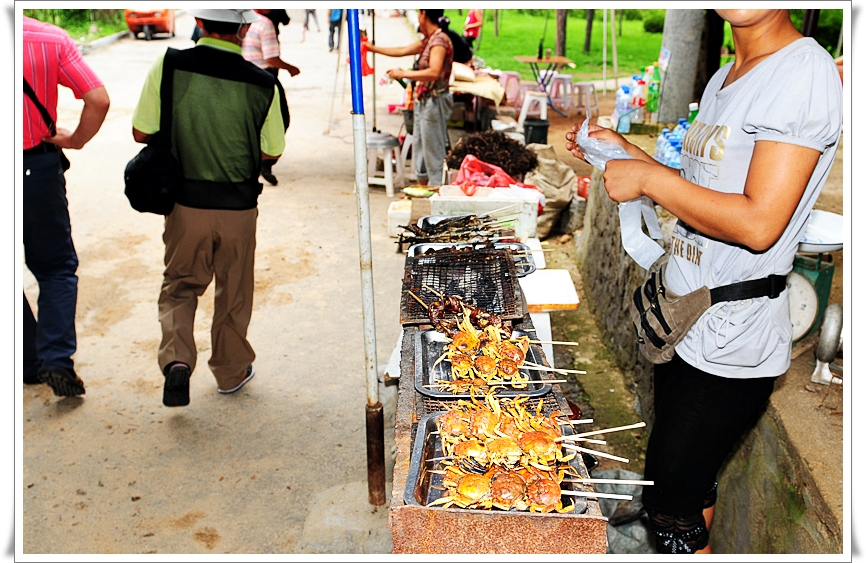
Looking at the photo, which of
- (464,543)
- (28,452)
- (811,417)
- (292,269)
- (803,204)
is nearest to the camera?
(464,543)

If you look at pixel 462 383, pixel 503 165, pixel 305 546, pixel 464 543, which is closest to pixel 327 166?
pixel 503 165

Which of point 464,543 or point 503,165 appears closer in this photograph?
point 464,543

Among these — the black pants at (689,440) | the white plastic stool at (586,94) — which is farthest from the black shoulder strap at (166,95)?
the white plastic stool at (586,94)

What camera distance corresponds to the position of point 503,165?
6.18 metres

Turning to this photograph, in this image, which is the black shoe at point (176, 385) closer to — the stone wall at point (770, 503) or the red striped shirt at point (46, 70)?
the red striped shirt at point (46, 70)

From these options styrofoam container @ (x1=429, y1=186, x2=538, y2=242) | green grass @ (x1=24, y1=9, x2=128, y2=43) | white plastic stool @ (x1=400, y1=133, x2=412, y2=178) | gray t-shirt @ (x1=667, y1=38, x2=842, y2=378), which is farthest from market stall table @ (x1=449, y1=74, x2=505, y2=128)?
green grass @ (x1=24, y1=9, x2=128, y2=43)

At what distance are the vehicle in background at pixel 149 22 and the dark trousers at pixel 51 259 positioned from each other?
23198 millimetres

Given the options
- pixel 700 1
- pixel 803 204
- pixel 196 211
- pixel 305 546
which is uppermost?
pixel 700 1

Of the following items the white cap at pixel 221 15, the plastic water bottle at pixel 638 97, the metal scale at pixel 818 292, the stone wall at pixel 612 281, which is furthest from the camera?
the plastic water bottle at pixel 638 97

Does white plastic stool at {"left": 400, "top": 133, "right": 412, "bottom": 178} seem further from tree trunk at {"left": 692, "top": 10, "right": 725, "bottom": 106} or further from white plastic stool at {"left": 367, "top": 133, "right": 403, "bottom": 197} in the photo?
tree trunk at {"left": 692, "top": 10, "right": 725, "bottom": 106}

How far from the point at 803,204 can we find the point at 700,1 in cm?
80

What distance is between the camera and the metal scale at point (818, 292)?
3.56 meters

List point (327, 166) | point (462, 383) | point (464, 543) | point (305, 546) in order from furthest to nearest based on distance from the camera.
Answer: point (327, 166), point (305, 546), point (462, 383), point (464, 543)

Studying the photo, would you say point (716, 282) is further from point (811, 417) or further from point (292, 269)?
point (292, 269)
